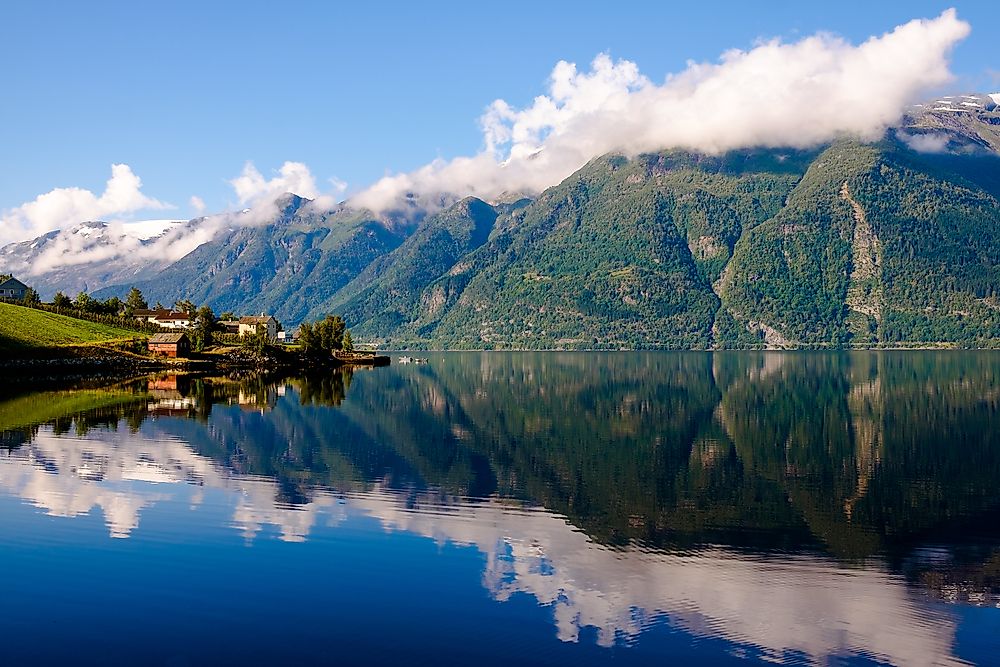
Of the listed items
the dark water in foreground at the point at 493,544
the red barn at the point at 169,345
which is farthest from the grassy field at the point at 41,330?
the dark water in foreground at the point at 493,544

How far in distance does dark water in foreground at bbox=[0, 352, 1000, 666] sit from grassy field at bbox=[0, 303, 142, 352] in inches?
3538

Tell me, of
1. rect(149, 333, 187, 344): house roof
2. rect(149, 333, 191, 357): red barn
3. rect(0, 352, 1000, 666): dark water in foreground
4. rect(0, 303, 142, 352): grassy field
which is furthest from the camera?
rect(149, 333, 187, 344): house roof

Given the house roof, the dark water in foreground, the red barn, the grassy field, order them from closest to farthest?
1. the dark water in foreground
2. the grassy field
3. the red barn
4. the house roof

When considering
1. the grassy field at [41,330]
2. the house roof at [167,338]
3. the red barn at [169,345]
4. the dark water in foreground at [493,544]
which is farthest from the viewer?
the house roof at [167,338]

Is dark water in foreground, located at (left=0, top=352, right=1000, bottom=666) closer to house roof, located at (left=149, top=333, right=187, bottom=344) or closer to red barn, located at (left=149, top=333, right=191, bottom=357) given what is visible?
red barn, located at (left=149, top=333, right=191, bottom=357)

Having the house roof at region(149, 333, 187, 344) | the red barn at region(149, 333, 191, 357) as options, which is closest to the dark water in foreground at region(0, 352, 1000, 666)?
the red barn at region(149, 333, 191, 357)

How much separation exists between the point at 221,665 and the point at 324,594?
669 centimetres

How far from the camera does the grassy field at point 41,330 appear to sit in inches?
6324

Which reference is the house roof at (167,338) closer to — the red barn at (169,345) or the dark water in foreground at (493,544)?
the red barn at (169,345)

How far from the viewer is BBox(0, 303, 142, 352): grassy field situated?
160625 millimetres

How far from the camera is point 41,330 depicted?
174 m

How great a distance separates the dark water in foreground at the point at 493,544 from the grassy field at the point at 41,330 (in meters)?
89.9

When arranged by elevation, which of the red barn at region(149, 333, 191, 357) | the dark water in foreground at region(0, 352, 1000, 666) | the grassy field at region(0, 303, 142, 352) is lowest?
the dark water in foreground at region(0, 352, 1000, 666)

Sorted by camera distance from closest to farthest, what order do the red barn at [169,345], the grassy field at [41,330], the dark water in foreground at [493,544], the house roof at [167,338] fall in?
the dark water in foreground at [493,544] → the grassy field at [41,330] → the red barn at [169,345] → the house roof at [167,338]
